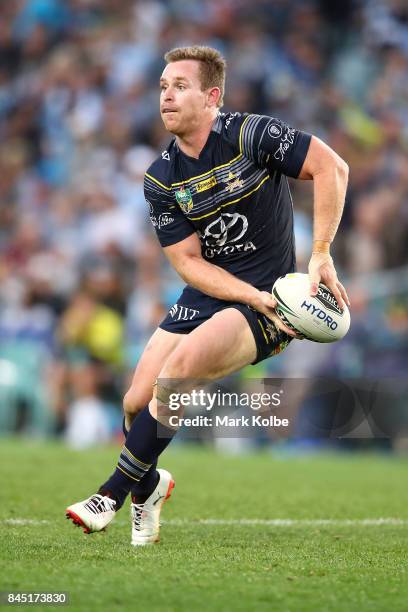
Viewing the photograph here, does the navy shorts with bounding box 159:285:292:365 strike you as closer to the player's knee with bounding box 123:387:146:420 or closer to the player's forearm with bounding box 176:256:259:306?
the player's forearm with bounding box 176:256:259:306

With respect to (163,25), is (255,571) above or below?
below

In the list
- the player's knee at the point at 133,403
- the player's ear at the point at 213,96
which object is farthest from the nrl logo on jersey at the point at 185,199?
the player's knee at the point at 133,403

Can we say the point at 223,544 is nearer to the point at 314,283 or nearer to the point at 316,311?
the point at 316,311

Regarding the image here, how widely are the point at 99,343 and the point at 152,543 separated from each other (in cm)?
739

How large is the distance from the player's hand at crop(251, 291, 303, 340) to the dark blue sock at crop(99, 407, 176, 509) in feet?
2.32

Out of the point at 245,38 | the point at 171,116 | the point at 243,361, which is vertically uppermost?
the point at 245,38

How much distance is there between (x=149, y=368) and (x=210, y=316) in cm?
40

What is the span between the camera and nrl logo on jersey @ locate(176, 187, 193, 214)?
5391 mm

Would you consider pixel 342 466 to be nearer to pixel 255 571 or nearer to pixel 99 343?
pixel 99 343

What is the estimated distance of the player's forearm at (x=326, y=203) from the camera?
509cm

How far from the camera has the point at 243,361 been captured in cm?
525

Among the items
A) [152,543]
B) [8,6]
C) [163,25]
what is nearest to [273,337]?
[152,543]

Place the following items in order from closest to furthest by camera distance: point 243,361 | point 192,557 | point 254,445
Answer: point 192,557 < point 243,361 < point 254,445

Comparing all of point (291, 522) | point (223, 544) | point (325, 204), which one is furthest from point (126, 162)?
point (223, 544)
